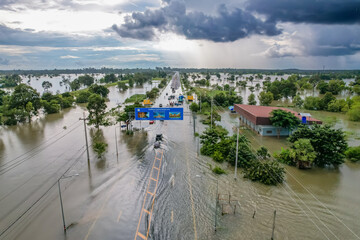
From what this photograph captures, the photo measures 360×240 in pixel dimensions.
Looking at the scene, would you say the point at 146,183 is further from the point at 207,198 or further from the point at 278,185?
the point at 278,185

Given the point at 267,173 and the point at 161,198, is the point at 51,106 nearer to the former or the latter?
the point at 161,198

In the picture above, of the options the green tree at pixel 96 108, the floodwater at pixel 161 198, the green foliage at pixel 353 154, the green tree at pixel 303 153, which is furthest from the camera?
the green tree at pixel 96 108

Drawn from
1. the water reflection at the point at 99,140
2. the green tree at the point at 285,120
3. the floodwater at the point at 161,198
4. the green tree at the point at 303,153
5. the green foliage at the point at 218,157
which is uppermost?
the green tree at the point at 285,120

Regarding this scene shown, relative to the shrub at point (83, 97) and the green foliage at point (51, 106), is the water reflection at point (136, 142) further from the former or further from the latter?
the shrub at point (83, 97)

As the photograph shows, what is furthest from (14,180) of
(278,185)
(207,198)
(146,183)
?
(278,185)

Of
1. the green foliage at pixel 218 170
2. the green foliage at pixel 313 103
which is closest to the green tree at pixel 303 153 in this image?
the green foliage at pixel 218 170

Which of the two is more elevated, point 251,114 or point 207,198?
point 251,114

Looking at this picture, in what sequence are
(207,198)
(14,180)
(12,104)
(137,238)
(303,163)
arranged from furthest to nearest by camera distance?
(12,104) → (303,163) → (14,180) → (207,198) → (137,238)
